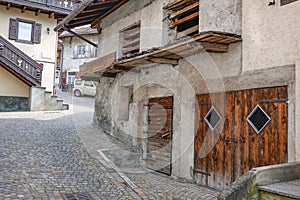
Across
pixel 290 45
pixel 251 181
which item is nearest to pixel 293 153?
pixel 251 181

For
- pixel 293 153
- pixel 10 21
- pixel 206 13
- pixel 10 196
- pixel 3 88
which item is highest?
pixel 10 21

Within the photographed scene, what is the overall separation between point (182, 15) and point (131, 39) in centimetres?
Result: 326

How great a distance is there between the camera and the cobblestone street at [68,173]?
6004mm

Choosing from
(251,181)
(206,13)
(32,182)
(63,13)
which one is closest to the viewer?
(251,181)

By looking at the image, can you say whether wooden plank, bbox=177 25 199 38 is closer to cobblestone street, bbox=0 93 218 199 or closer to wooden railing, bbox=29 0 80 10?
cobblestone street, bbox=0 93 218 199

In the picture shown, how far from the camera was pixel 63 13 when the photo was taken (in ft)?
62.5

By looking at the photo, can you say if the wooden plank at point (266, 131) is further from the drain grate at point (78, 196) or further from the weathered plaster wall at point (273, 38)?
the drain grate at point (78, 196)

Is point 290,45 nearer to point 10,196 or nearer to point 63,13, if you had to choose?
point 10,196

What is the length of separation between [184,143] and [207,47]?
2571 millimetres

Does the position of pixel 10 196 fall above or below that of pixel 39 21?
below

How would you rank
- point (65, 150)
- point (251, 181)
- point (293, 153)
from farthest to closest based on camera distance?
point (65, 150) < point (293, 153) < point (251, 181)

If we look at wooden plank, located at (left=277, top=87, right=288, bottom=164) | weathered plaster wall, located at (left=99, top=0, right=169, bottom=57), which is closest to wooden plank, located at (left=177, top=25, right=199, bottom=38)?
weathered plaster wall, located at (left=99, top=0, right=169, bottom=57)

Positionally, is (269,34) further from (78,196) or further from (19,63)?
(19,63)

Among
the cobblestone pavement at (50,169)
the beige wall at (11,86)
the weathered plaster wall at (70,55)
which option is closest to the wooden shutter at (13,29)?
the beige wall at (11,86)
